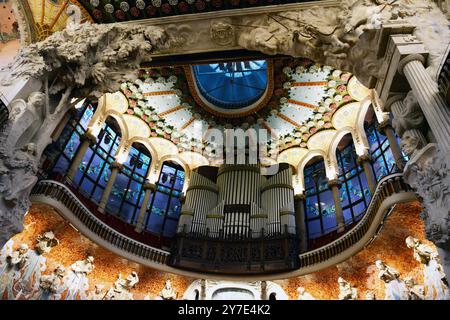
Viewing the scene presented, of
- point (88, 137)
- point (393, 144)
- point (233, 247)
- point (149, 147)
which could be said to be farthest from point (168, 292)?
point (393, 144)

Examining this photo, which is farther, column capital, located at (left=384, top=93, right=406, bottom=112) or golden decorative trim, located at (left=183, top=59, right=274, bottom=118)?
golden decorative trim, located at (left=183, top=59, right=274, bottom=118)

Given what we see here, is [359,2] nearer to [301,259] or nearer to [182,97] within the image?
[301,259]

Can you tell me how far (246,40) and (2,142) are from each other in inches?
188

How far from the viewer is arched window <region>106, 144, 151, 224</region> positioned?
11.9 meters

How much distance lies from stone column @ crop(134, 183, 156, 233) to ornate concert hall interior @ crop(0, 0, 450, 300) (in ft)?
0.13

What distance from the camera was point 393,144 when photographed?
953 cm

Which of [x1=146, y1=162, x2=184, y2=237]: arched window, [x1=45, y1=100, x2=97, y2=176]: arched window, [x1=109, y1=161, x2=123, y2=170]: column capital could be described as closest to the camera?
[x1=45, y1=100, x2=97, y2=176]: arched window

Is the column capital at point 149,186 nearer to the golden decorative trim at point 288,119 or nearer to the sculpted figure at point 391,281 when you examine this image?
the golden decorative trim at point 288,119

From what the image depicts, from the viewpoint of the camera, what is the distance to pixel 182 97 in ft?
41.9

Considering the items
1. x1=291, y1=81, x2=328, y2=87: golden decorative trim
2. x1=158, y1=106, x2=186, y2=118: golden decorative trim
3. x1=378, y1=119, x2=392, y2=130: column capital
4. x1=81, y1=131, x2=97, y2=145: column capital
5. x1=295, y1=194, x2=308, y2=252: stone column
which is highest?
x1=291, y1=81, x2=328, y2=87: golden decorative trim

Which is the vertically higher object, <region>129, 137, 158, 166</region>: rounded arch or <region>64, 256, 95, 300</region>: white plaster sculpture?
<region>129, 137, 158, 166</region>: rounded arch

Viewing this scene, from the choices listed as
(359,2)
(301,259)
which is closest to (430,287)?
(301,259)

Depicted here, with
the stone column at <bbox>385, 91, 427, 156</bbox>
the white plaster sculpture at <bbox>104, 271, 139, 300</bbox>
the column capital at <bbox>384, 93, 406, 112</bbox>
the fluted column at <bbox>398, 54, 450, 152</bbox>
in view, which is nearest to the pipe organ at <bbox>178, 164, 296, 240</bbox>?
the white plaster sculpture at <bbox>104, 271, 139, 300</bbox>

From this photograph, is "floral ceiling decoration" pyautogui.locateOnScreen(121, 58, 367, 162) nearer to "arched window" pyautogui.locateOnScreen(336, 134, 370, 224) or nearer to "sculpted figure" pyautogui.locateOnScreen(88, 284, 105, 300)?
"arched window" pyautogui.locateOnScreen(336, 134, 370, 224)
